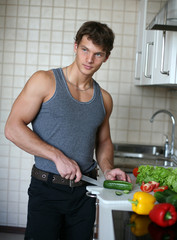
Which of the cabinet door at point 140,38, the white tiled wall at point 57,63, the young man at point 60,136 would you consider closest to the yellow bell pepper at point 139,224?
the young man at point 60,136

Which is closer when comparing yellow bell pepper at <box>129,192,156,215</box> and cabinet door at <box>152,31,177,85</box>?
yellow bell pepper at <box>129,192,156,215</box>

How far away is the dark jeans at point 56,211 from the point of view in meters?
1.67

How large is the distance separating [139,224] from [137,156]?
1.76 m

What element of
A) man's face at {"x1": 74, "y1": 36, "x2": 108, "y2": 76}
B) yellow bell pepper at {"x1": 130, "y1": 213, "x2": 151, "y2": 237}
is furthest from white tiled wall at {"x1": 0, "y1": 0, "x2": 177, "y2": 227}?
yellow bell pepper at {"x1": 130, "y1": 213, "x2": 151, "y2": 237}

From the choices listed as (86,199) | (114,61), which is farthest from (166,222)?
(114,61)

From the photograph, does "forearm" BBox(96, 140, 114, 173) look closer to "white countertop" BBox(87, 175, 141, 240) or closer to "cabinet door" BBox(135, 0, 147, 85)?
"white countertop" BBox(87, 175, 141, 240)

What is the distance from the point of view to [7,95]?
327 centimetres

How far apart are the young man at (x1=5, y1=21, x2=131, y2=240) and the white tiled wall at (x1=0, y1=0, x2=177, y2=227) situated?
147 centimetres

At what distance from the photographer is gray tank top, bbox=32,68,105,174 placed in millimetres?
1680

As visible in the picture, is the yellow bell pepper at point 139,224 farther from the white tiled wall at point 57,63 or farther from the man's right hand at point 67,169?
the white tiled wall at point 57,63

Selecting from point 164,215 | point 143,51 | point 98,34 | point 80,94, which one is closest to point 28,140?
point 80,94

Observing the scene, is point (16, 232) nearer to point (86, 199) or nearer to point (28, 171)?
point (28, 171)

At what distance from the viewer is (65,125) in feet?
5.51

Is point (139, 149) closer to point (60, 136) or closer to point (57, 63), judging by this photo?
point (57, 63)
